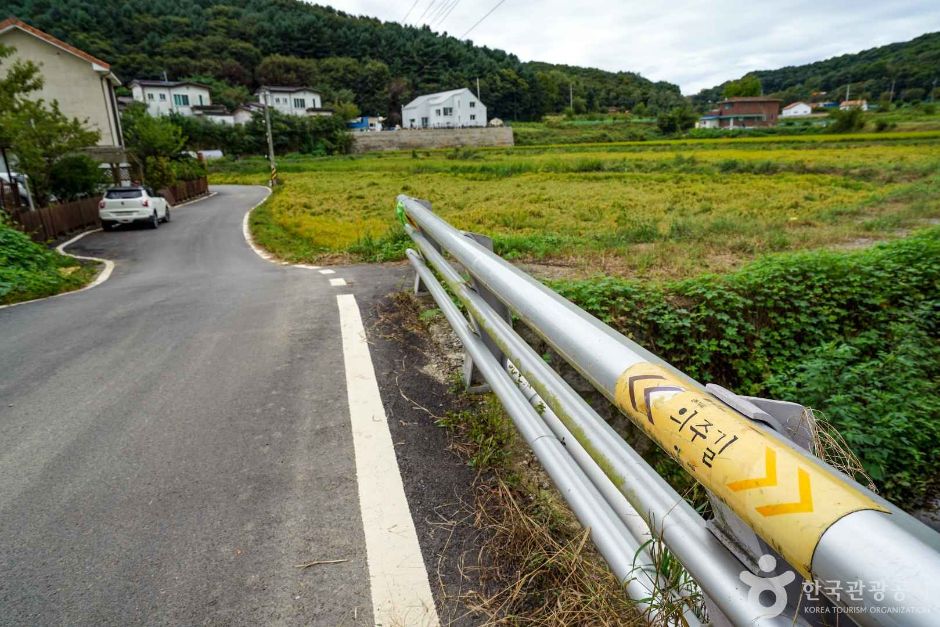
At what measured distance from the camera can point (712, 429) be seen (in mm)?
1056

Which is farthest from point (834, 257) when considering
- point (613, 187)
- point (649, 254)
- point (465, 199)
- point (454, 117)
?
point (454, 117)

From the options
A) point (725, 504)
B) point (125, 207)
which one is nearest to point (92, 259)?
point (125, 207)

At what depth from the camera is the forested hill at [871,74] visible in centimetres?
8969

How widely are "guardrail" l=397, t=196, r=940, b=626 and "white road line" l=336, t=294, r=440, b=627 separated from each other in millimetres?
586

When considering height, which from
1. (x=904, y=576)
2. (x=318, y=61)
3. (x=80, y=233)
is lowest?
(x=80, y=233)

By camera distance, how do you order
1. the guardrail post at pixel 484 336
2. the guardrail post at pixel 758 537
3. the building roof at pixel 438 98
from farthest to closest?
the building roof at pixel 438 98
the guardrail post at pixel 484 336
the guardrail post at pixel 758 537

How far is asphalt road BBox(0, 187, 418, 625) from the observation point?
6.01 ft

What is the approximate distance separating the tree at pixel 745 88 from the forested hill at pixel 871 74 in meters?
7.21

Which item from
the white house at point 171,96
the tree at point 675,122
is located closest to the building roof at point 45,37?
the white house at point 171,96

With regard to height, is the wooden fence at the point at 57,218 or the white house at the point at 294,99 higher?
the white house at the point at 294,99

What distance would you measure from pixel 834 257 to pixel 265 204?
25.5 m

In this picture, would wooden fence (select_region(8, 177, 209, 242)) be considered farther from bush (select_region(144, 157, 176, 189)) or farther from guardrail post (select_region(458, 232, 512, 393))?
guardrail post (select_region(458, 232, 512, 393))

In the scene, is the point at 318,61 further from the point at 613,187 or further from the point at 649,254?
the point at 649,254

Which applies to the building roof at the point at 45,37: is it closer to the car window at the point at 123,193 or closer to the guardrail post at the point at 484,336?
the car window at the point at 123,193
